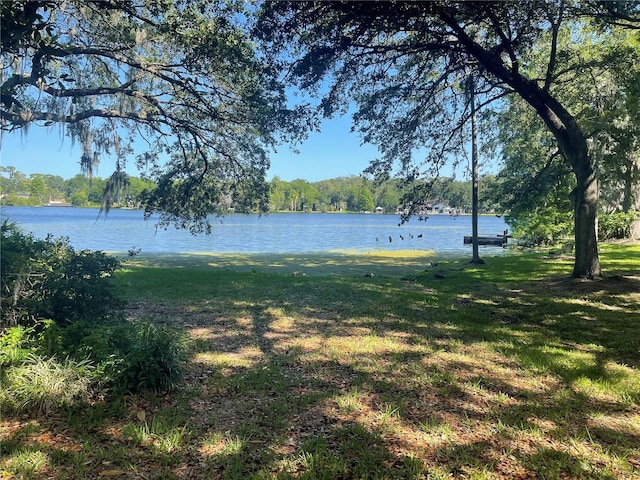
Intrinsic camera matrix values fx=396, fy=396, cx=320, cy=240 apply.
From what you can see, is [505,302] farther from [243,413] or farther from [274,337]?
[243,413]

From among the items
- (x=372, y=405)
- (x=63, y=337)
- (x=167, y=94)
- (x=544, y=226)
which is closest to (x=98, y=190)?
(x=167, y=94)

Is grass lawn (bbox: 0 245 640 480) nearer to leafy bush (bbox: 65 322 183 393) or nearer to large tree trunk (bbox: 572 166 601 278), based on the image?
leafy bush (bbox: 65 322 183 393)

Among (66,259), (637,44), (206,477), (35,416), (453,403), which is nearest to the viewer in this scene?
(206,477)

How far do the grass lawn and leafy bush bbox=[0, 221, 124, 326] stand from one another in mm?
1115

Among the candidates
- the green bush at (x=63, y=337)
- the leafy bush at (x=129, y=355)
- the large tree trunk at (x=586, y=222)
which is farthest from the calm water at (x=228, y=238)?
the large tree trunk at (x=586, y=222)

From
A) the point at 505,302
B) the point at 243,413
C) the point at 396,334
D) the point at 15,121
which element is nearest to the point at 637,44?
the point at 505,302

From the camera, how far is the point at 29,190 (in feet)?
22.2

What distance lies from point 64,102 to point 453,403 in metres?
7.79

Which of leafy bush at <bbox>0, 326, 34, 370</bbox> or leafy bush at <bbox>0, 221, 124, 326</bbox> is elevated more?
leafy bush at <bbox>0, 221, 124, 326</bbox>

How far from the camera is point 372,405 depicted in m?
3.13

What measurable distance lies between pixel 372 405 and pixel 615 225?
21.4m

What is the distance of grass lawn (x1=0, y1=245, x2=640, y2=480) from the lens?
237cm

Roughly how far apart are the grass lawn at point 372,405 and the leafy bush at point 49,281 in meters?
1.11

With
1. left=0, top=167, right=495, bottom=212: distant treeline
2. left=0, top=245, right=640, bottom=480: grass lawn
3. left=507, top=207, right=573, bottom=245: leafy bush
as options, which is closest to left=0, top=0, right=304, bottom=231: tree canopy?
left=0, top=167, right=495, bottom=212: distant treeline
